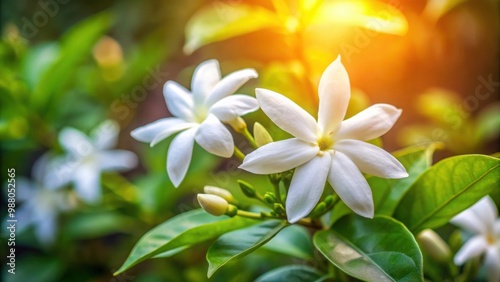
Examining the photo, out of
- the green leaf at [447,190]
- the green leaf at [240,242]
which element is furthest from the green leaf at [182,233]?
the green leaf at [447,190]

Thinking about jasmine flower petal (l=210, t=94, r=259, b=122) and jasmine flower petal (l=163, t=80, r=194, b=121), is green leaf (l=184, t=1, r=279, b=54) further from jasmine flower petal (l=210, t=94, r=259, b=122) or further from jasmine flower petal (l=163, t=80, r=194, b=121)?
jasmine flower petal (l=210, t=94, r=259, b=122)

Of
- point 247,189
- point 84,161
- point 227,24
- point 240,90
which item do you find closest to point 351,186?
point 247,189

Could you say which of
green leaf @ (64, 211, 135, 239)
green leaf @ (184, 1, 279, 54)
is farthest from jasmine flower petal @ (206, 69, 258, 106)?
green leaf @ (64, 211, 135, 239)

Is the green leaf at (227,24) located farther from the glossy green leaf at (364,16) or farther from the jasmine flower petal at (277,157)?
the jasmine flower petal at (277,157)

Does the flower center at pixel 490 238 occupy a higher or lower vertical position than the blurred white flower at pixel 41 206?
lower

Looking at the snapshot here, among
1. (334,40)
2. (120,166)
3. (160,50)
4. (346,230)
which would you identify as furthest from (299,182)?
(160,50)

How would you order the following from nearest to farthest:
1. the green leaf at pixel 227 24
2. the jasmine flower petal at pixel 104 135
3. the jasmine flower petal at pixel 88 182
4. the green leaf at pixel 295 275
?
the green leaf at pixel 295 275
the green leaf at pixel 227 24
the jasmine flower petal at pixel 88 182
the jasmine flower petal at pixel 104 135

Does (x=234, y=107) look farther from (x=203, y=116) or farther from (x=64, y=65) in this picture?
(x=64, y=65)

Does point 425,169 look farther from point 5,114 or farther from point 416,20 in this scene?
point 5,114
